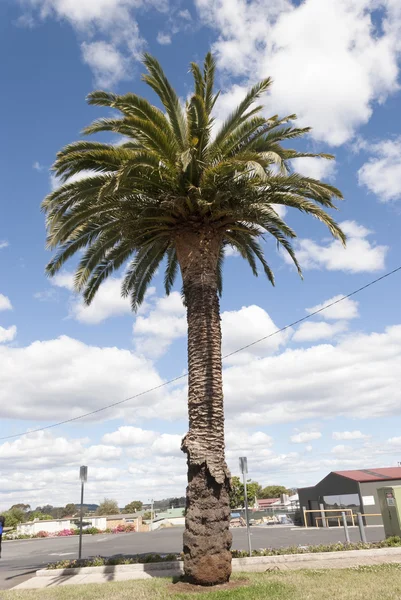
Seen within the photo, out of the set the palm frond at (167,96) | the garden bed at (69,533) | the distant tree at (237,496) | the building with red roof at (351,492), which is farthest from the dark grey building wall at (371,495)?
the distant tree at (237,496)

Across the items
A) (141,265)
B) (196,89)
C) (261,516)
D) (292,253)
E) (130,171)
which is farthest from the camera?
(261,516)

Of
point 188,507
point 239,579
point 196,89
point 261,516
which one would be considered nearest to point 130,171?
point 196,89

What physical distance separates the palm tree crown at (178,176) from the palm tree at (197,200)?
27 mm

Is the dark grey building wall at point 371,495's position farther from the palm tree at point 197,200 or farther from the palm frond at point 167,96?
the palm frond at point 167,96

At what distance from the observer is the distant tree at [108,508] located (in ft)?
246

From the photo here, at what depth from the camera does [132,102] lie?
11375mm

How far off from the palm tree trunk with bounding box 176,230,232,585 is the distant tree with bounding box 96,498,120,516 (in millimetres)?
70643

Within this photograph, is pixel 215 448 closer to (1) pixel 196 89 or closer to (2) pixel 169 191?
(2) pixel 169 191

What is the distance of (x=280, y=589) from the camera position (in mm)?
8781

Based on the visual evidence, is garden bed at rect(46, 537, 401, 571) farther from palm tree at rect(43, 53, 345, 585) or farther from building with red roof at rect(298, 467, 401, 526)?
building with red roof at rect(298, 467, 401, 526)

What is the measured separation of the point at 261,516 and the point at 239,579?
38.6 m

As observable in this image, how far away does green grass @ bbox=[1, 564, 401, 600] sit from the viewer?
833 cm

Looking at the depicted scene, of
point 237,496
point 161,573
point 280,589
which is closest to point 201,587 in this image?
point 280,589

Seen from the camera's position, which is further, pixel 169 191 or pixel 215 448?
pixel 169 191
